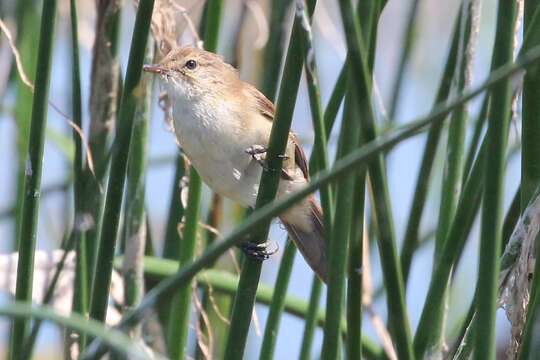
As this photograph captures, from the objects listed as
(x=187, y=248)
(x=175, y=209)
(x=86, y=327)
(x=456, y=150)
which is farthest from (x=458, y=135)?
(x=86, y=327)

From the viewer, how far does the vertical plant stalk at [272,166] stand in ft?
3.93

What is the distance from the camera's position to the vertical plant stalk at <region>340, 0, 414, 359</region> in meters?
1.08

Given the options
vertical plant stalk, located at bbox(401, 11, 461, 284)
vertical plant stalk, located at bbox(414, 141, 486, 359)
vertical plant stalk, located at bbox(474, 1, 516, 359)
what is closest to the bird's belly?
vertical plant stalk, located at bbox(401, 11, 461, 284)

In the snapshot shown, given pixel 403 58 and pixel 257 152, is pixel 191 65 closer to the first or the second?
pixel 257 152

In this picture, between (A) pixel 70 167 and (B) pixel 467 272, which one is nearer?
(A) pixel 70 167

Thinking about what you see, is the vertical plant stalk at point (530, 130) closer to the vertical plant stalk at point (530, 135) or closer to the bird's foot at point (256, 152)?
the vertical plant stalk at point (530, 135)

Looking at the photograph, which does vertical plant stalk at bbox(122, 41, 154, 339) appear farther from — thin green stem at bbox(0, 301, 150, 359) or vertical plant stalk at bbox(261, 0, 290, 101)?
thin green stem at bbox(0, 301, 150, 359)

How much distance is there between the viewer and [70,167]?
2.39 m

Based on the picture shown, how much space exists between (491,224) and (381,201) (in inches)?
5.7

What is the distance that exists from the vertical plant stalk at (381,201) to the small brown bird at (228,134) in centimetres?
66

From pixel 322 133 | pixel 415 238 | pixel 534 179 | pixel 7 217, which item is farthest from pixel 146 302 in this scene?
pixel 7 217

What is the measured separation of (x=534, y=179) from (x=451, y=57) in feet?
1.67

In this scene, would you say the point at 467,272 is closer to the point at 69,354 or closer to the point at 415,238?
the point at 415,238

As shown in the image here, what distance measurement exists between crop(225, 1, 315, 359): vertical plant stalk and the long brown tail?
55 centimetres
